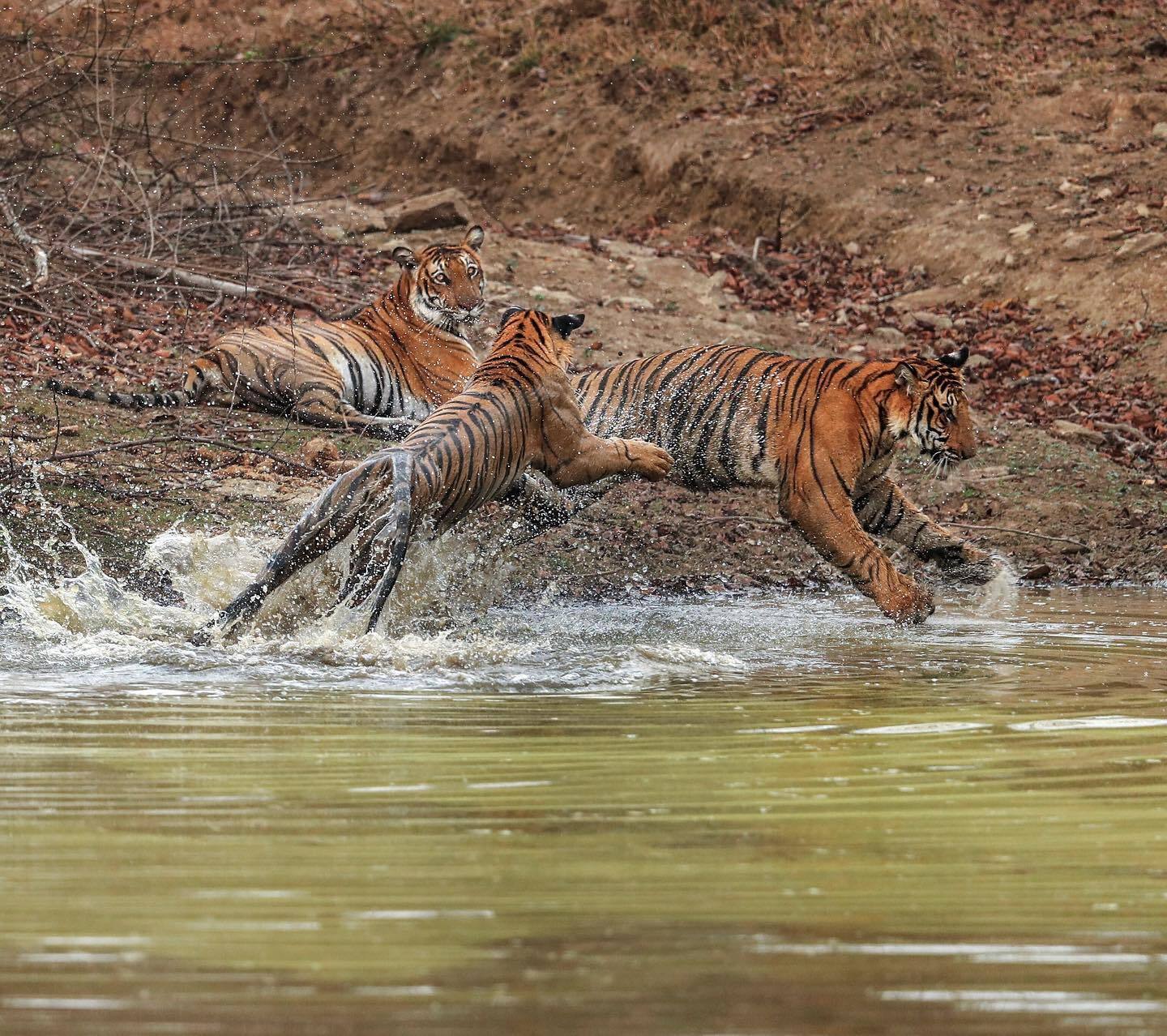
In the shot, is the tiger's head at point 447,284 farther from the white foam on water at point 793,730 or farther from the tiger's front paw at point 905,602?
the white foam on water at point 793,730

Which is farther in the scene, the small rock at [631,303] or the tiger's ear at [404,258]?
the small rock at [631,303]

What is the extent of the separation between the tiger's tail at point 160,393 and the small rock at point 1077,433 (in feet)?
14.7

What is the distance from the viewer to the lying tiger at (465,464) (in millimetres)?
5828

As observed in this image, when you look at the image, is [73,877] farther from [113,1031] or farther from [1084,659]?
[1084,659]

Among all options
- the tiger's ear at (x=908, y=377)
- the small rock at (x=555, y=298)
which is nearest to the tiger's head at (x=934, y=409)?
the tiger's ear at (x=908, y=377)

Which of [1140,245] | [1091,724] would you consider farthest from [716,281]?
[1091,724]

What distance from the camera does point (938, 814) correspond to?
136 inches

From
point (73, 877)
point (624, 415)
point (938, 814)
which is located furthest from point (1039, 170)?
point (73, 877)

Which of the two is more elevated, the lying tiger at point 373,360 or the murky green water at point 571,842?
the murky green water at point 571,842

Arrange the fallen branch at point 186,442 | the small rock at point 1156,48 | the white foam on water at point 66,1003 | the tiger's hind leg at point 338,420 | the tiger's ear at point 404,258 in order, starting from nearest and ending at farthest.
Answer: the white foam on water at point 66,1003
the fallen branch at point 186,442
the tiger's hind leg at point 338,420
the tiger's ear at point 404,258
the small rock at point 1156,48

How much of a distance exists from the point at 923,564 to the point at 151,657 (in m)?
4.07

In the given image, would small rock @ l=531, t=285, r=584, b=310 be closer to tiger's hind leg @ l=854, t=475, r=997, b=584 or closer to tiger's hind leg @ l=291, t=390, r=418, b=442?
tiger's hind leg @ l=291, t=390, r=418, b=442

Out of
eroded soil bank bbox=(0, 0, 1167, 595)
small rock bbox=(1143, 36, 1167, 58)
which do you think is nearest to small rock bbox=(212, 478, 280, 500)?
eroded soil bank bbox=(0, 0, 1167, 595)

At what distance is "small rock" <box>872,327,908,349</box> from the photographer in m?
11.7
